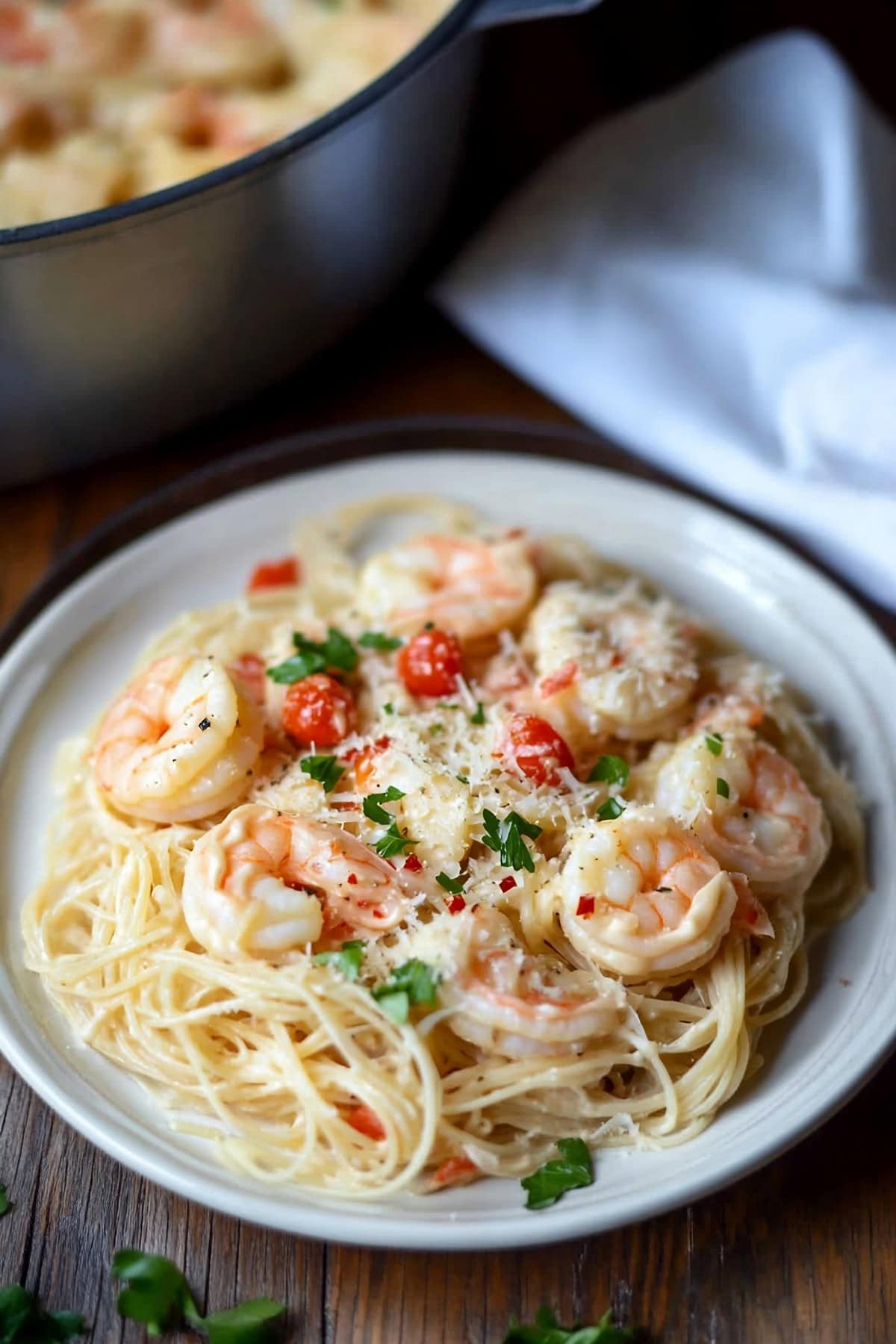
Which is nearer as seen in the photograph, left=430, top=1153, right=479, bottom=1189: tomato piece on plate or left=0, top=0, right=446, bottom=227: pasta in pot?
left=430, top=1153, right=479, bottom=1189: tomato piece on plate

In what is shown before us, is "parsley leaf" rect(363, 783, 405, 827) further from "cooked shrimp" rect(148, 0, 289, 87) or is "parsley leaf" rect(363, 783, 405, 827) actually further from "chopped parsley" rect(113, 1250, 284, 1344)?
"cooked shrimp" rect(148, 0, 289, 87)

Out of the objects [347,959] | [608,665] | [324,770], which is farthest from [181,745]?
[608,665]

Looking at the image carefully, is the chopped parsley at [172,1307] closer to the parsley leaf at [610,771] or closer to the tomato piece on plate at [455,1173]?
the tomato piece on plate at [455,1173]

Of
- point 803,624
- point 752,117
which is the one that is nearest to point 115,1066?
point 803,624

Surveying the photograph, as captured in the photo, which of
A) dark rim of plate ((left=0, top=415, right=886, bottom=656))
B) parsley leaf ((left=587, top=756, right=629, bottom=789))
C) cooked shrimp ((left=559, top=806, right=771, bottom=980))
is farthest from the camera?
dark rim of plate ((left=0, top=415, right=886, bottom=656))

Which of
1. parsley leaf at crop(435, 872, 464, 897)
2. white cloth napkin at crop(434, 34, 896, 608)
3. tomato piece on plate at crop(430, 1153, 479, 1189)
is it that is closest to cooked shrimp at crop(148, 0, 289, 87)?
white cloth napkin at crop(434, 34, 896, 608)

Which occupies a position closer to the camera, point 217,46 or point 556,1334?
point 556,1334

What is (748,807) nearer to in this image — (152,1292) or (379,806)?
(379,806)
